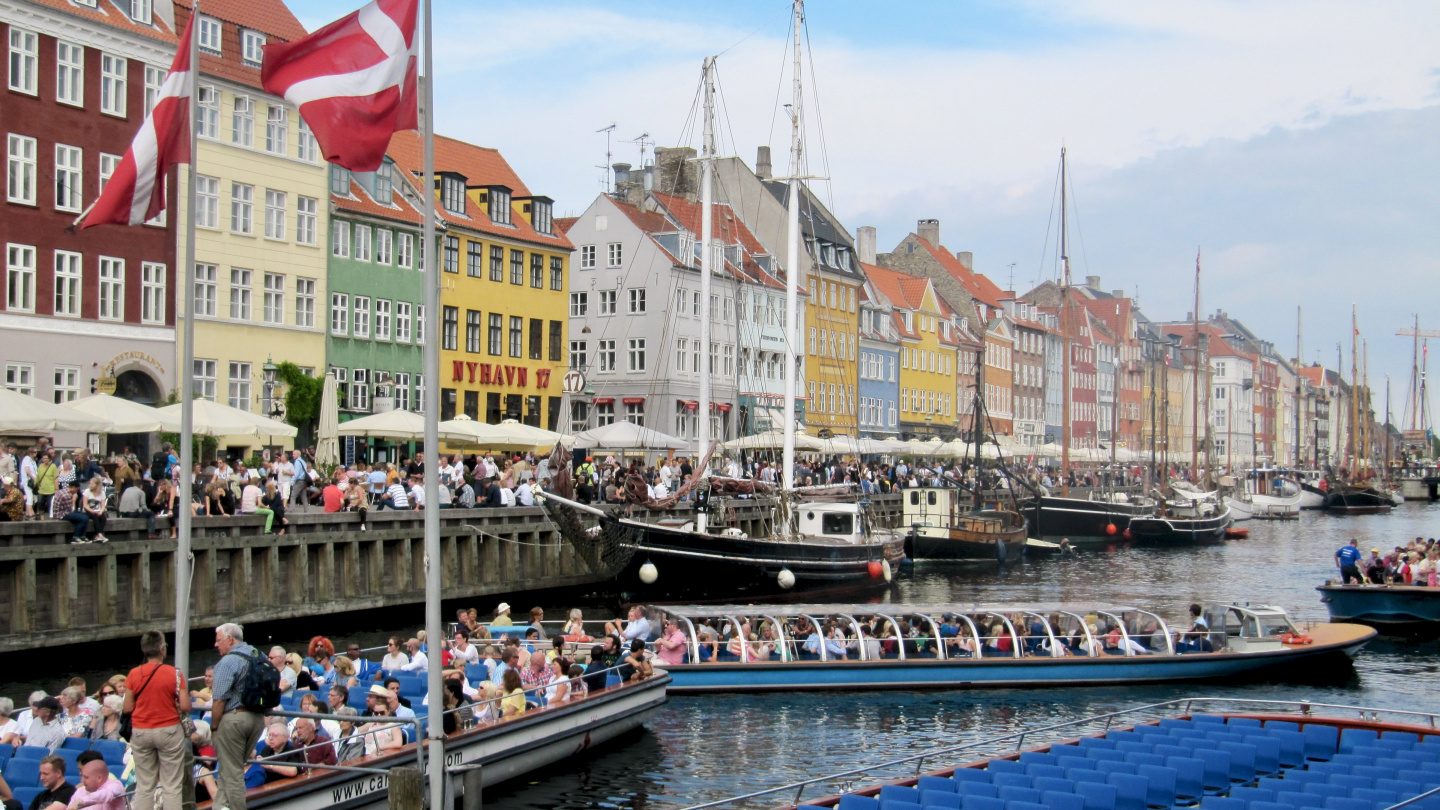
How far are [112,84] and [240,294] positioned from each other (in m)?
8.64

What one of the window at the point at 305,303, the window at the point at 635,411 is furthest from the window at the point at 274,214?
the window at the point at 635,411

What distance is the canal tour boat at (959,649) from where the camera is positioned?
86.5ft

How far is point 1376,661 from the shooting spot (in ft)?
106

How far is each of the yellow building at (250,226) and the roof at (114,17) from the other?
215 cm


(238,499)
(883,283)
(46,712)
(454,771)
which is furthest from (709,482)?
(883,283)

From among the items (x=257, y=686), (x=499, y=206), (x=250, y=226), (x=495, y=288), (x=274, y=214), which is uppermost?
(x=499, y=206)

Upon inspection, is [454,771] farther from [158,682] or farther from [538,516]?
[538,516]

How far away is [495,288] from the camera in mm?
61000

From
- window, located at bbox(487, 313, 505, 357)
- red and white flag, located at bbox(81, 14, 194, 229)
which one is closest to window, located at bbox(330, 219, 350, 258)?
window, located at bbox(487, 313, 505, 357)

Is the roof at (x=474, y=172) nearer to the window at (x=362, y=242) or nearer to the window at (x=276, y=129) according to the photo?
the window at (x=362, y=242)

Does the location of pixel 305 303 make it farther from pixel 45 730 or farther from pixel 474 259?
pixel 45 730

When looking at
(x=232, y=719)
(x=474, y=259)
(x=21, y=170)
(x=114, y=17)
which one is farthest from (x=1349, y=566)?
(x=114, y=17)

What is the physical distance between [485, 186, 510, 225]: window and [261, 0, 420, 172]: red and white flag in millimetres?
50751

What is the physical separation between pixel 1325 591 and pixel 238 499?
86.2 ft
